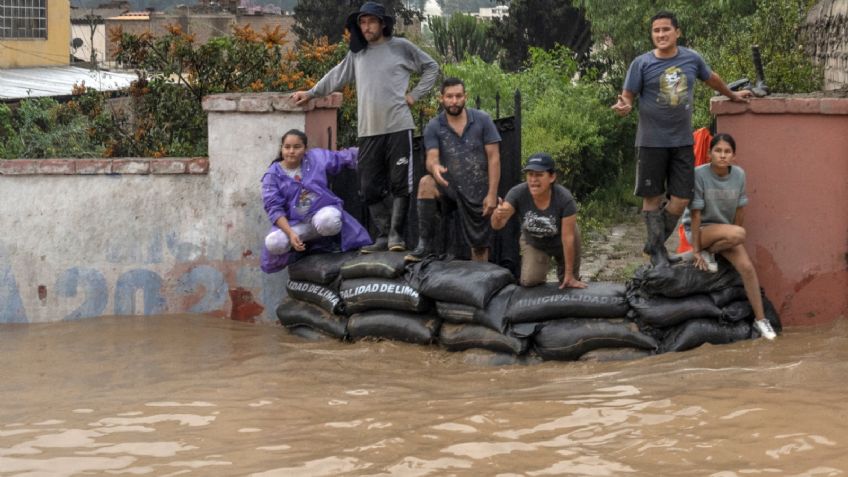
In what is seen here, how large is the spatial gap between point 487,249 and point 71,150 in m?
4.89

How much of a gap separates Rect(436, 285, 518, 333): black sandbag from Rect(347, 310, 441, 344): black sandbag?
153 millimetres

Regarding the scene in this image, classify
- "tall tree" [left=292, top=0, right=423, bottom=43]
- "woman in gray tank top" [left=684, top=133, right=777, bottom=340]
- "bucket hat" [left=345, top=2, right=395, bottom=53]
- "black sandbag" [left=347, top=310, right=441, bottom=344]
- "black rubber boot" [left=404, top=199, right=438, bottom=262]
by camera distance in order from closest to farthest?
"woman in gray tank top" [left=684, top=133, right=777, bottom=340]
"black sandbag" [left=347, top=310, right=441, bottom=344]
"black rubber boot" [left=404, top=199, right=438, bottom=262]
"bucket hat" [left=345, top=2, right=395, bottom=53]
"tall tree" [left=292, top=0, right=423, bottom=43]

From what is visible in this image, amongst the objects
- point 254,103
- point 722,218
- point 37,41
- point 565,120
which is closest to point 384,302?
point 254,103

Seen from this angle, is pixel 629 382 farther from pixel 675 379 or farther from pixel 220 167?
pixel 220 167

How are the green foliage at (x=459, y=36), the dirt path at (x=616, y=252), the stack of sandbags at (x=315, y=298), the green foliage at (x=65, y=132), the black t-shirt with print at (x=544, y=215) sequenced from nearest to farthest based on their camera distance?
the black t-shirt with print at (x=544, y=215)
the stack of sandbags at (x=315, y=298)
the dirt path at (x=616, y=252)
the green foliage at (x=65, y=132)
the green foliage at (x=459, y=36)

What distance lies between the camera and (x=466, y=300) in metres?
7.79

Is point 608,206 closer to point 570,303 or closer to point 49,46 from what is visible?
point 570,303

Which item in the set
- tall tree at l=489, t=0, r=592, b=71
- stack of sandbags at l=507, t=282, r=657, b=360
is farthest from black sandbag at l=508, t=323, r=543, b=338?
tall tree at l=489, t=0, r=592, b=71

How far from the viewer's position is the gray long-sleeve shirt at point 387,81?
332 inches

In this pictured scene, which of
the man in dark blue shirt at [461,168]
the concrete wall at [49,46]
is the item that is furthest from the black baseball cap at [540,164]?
the concrete wall at [49,46]

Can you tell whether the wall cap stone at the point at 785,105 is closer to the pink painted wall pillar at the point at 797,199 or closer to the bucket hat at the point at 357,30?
the pink painted wall pillar at the point at 797,199

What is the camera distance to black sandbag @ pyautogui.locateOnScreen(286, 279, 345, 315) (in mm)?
8414

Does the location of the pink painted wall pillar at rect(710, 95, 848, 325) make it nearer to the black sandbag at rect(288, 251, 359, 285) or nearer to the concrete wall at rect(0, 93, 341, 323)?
the black sandbag at rect(288, 251, 359, 285)

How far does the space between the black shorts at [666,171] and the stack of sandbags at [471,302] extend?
3.57ft
